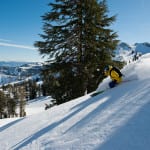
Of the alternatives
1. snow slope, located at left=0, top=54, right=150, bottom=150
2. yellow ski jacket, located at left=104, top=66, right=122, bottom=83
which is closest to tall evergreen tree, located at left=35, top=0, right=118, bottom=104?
yellow ski jacket, located at left=104, top=66, right=122, bottom=83

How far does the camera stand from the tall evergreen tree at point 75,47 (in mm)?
17719

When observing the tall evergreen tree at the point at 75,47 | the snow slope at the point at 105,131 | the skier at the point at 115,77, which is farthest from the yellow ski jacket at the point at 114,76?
the tall evergreen tree at the point at 75,47

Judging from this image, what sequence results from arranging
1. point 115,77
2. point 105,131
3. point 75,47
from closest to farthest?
point 105,131
point 115,77
point 75,47

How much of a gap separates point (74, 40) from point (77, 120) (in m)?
12.0

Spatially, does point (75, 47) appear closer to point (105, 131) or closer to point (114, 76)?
point (114, 76)

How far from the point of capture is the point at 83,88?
17672 mm

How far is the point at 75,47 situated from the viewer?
59.3 feet

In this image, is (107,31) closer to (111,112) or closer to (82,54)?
(82,54)

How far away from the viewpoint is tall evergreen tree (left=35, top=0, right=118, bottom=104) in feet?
58.1

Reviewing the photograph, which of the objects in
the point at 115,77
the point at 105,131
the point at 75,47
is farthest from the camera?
the point at 75,47

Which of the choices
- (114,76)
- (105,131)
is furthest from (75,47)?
(105,131)

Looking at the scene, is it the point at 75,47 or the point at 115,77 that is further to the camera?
the point at 75,47

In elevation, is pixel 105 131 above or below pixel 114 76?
below

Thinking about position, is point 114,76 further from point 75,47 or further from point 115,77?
point 75,47
